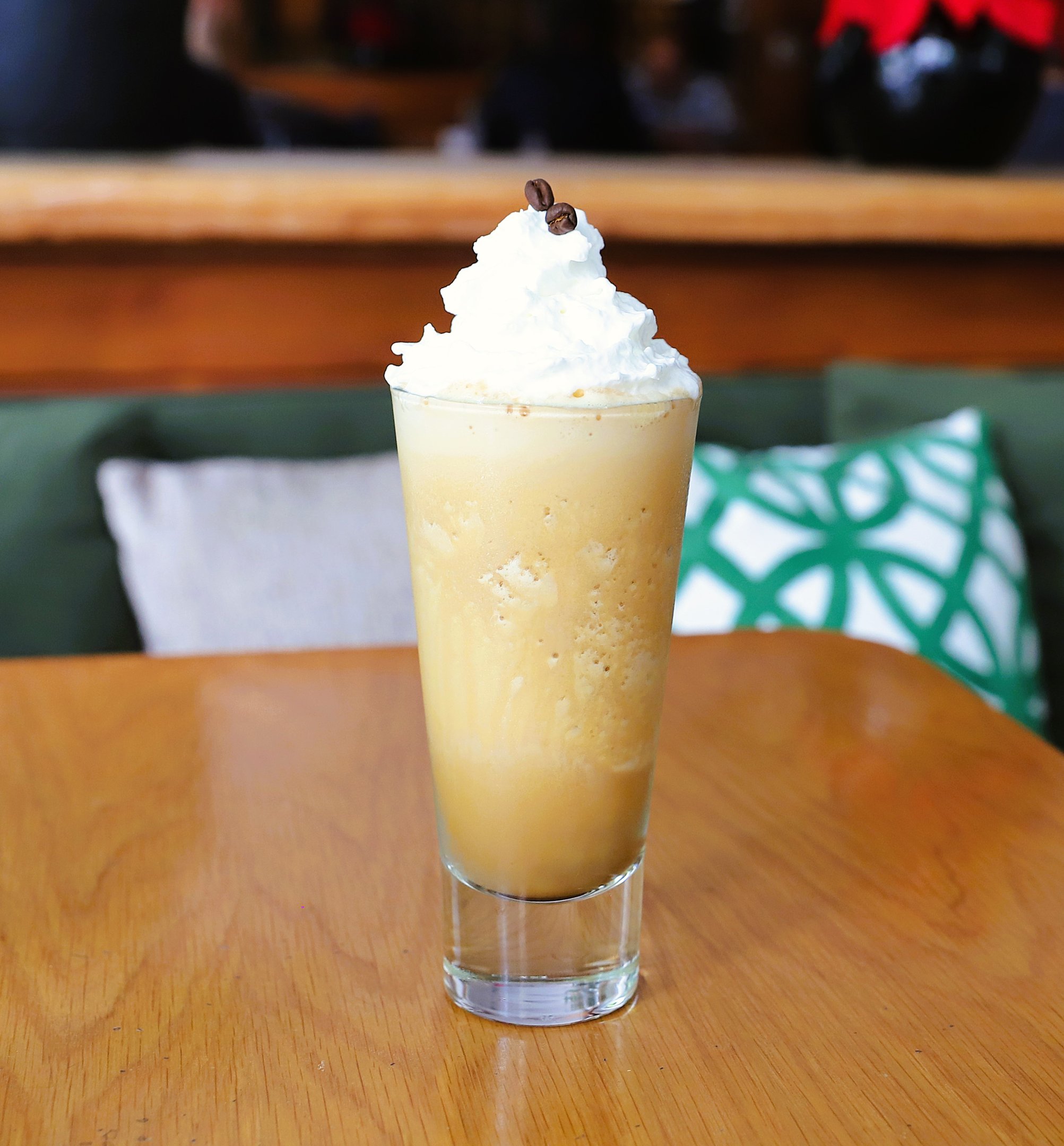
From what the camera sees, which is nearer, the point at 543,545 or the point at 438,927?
the point at 543,545

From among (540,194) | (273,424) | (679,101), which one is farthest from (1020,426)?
(679,101)

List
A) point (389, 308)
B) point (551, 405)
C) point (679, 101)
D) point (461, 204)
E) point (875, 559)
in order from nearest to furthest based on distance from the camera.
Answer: point (551, 405) → point (875, 559) → point (461, 204) → point (389, 308) → point (679, 101)

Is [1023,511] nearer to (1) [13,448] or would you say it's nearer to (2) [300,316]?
(2) [300,316]

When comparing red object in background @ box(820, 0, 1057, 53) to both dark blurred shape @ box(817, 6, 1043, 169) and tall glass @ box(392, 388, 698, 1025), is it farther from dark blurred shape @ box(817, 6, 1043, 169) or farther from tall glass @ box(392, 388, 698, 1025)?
tall glass @ box(392, 388, 698, 1025)

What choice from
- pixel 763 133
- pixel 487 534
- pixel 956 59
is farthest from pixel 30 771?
pixel 763 133

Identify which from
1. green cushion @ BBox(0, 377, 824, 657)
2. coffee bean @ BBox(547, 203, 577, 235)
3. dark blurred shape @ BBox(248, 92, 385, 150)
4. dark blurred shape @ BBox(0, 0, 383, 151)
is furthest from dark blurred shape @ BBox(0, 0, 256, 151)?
coffee bean @ BBox(547, 203, 577, 235)

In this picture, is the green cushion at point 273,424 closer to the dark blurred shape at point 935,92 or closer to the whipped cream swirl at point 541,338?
the dark blurred shape at point 935,92

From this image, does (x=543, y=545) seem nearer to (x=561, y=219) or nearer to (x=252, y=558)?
(x=561, y=219)
